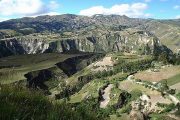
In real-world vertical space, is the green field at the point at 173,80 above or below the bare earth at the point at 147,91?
above

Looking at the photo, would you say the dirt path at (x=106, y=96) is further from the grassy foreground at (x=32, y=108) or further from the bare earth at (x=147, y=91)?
the grassy foreground at (x=32, y=108)

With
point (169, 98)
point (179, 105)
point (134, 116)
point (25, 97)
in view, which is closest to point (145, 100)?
point (169, 98)

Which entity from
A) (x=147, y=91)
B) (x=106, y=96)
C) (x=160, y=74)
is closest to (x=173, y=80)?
(x=160, y=74)

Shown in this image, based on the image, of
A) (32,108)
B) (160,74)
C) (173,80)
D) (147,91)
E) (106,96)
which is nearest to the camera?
(32,108)

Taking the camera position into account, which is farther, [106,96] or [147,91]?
[106,96]

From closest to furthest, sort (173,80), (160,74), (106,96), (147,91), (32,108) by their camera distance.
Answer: (32,108) → (147,91) → (173,80) → (106,96) → (160,74)

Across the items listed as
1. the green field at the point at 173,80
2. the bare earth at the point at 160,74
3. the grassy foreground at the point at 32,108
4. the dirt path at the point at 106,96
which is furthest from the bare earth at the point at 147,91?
the grassy foreground at the point at 32,108

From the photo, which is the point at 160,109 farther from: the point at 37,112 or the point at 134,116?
the point at 37,112

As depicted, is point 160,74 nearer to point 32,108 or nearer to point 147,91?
point 147,91

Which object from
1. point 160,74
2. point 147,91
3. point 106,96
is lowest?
point 106,96
